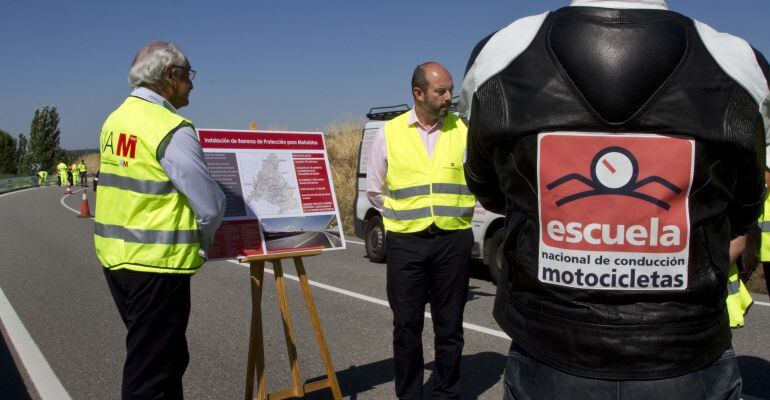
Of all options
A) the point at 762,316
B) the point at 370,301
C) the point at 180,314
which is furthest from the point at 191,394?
the point at 762,316

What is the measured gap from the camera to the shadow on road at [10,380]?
4938 mm

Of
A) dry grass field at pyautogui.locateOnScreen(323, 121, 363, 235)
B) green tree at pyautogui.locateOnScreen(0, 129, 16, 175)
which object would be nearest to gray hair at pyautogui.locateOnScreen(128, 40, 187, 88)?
dry grass field at pyautogui.locateOnScreen(323, 121, 363, 235)

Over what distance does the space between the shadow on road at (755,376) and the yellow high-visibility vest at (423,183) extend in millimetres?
2367

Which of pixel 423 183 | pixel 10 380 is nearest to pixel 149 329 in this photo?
pixel 423 183

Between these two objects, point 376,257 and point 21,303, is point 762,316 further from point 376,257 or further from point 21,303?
point 21,303

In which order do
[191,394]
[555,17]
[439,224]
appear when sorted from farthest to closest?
[191,394] → [439,224] → [555,17]

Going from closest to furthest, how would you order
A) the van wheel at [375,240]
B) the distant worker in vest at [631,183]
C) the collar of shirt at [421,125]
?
the distant worker in vest at [631,183] → the collar of shirt at [421,125] → the van wheel at [375,240]

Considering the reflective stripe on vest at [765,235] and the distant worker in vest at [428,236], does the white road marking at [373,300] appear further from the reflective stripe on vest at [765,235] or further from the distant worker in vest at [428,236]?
the reflective stripe on vest at [765,235]

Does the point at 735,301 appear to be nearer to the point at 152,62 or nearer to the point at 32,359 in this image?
the point at 152,62

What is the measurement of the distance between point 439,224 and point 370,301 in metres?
3.97

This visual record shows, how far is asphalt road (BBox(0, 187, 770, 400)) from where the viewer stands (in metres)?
5.12

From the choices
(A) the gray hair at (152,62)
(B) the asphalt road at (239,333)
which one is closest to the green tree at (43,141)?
(B) the asphalt road at (239,333)

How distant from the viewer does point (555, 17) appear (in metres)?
1.63

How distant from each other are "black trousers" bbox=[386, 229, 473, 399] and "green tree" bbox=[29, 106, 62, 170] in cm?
8711
